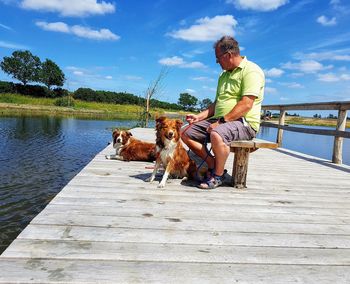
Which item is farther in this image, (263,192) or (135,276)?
(263,192)

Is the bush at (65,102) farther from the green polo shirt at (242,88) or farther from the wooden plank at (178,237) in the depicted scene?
the wooden plank at (178,237)

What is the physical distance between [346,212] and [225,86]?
1956 millimetres

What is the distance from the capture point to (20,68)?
65000 millimetres

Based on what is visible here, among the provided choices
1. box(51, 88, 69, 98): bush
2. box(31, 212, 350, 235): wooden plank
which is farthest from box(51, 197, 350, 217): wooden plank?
box(51, 88, 69, 98): bush

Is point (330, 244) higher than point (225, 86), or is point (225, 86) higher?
point (225, 86)

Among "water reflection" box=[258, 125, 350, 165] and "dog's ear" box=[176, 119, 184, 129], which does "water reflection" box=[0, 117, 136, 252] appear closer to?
"dog's ear" box=[176, 119, 184, 129]

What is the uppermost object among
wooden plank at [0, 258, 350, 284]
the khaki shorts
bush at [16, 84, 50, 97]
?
bush at [16, 84, 50, 97]

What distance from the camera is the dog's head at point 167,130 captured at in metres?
4.00

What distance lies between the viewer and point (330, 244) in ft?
7.93

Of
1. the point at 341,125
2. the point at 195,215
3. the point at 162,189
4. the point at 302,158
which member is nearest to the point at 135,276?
the point at 195,215

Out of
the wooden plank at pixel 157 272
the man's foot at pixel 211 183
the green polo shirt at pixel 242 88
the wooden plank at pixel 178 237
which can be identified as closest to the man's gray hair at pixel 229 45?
the green polo shirt at pixel 242 88

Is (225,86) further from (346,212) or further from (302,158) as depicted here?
(302,158)

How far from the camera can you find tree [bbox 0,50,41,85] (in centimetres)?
6450

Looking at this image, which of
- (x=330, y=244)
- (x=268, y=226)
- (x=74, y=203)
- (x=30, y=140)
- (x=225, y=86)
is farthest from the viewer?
(x=30, y=140)
